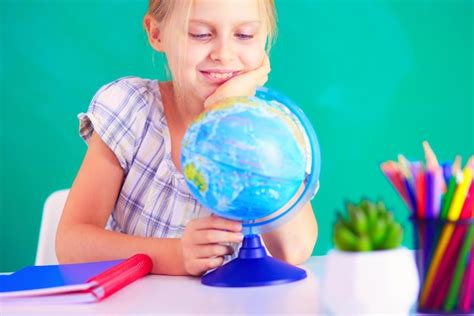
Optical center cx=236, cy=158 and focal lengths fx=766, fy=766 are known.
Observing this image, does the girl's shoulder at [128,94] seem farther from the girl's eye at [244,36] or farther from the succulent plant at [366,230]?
the succulent plant at [366,230]

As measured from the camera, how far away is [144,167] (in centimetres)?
188

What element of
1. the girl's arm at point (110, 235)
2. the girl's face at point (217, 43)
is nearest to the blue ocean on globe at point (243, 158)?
the girl's arm at point (110, 235)

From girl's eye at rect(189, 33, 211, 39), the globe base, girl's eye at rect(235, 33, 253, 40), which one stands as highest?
girl's eye at rect(235, 33, 253, 40)

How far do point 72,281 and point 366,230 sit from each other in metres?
0.56

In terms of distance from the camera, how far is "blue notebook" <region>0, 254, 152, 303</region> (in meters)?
1.25

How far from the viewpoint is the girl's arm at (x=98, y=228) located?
1.50 metres

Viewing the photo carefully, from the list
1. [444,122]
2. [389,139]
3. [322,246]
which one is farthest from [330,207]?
[444,122]

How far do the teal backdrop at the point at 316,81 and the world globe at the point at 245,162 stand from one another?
192 centimetres

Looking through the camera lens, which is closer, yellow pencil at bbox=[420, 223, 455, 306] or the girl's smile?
yellow pencil at bbox=[420, 223, 455, 306]

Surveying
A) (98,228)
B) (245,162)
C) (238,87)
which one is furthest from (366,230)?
(98,228)

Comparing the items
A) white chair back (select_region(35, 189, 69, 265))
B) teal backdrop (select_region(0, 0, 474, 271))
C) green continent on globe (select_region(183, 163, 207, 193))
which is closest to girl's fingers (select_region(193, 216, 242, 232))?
green continent on globe (select_region(183, 163, 207, 193))

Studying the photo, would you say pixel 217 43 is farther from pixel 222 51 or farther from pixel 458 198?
pixel 458 198

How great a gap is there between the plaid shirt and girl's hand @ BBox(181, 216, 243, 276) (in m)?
0.44

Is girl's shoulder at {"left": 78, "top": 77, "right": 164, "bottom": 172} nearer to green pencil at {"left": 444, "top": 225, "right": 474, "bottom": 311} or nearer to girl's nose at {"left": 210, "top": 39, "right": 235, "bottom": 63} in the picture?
girl's nose at {"left": 210, "top": 39, "right": 235, "bottom": 63}
